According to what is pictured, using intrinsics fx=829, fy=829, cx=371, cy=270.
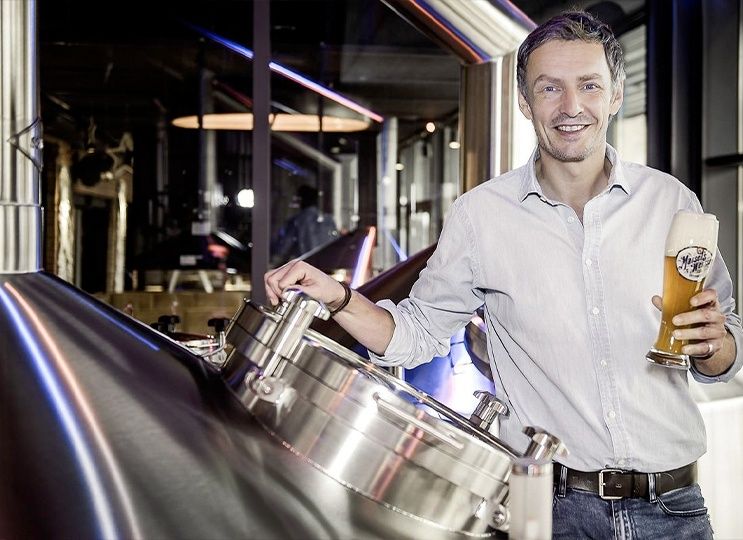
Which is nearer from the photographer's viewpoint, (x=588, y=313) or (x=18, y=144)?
(x=18, y=144)

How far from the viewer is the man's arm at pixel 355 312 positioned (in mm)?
1297

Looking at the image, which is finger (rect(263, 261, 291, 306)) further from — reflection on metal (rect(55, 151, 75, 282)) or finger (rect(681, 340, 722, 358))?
reflection on metal (rect(55, 151, 75, 282))

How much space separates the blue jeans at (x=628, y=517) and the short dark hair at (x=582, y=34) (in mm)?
686

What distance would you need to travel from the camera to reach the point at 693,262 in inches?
43.5

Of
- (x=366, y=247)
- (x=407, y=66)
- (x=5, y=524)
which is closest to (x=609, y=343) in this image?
(x=5, y=524)

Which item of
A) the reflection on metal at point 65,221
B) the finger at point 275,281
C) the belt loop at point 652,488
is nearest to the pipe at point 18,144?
the finger at point 275,281

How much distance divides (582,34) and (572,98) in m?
0.12

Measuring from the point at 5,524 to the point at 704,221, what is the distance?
93 centimetres

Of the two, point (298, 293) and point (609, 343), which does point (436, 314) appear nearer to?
point (609, 343)

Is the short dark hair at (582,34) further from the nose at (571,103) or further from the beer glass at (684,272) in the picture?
the beer glass at (684,272)

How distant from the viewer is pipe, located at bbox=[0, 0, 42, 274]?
1.06m

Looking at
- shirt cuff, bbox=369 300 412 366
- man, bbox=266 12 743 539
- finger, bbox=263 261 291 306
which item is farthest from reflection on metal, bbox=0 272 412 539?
shirt cuff, bbox=369 300 412 366

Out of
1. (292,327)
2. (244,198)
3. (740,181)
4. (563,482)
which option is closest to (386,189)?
(244,198)

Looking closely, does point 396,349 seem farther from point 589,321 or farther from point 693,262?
point 693,262
